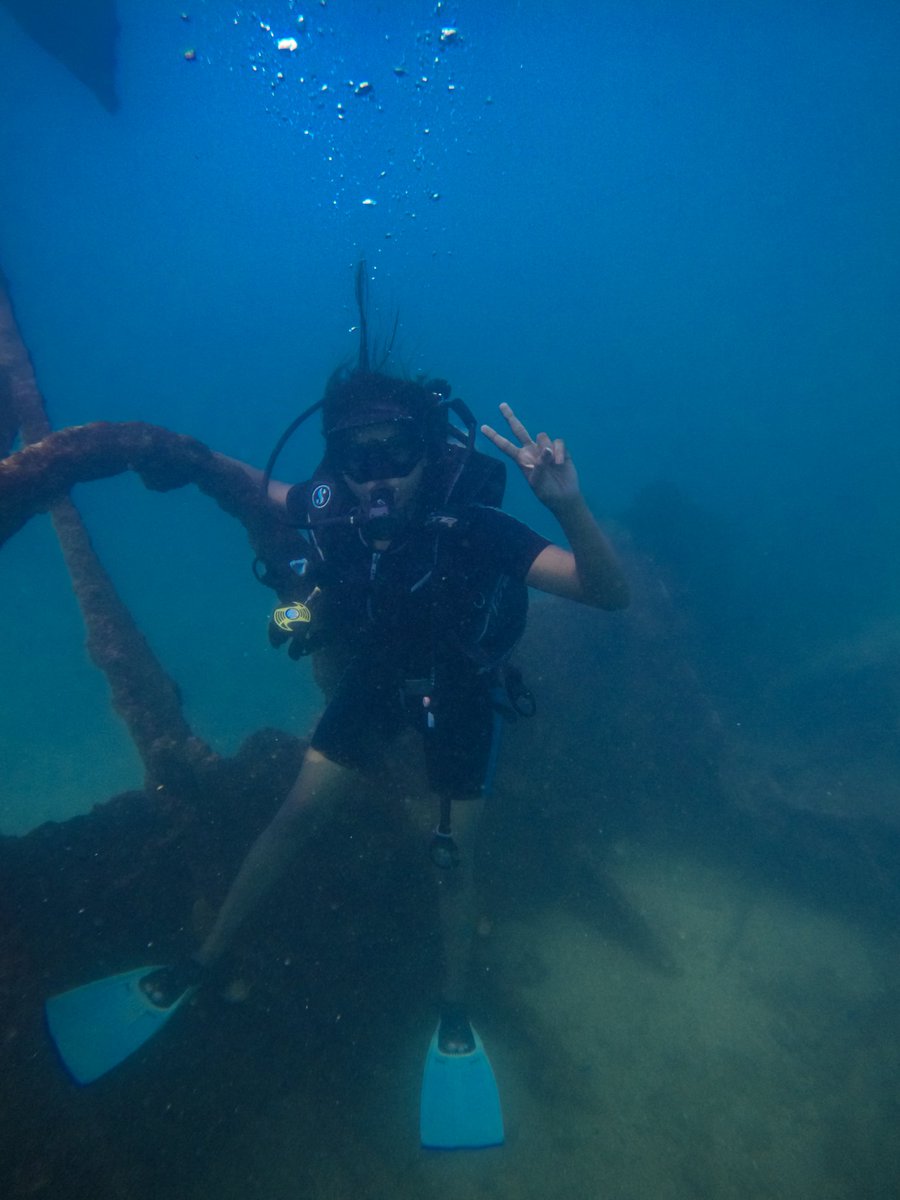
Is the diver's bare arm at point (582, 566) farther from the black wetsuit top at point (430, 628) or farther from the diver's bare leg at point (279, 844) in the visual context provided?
the diver's bare leg at point (279, 844)

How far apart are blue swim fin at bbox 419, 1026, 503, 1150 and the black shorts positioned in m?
2.12

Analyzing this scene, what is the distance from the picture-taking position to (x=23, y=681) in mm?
29672

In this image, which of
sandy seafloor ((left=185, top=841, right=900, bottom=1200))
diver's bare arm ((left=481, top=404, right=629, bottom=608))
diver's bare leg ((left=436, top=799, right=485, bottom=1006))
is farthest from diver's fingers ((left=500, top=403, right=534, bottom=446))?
sandy seafloor ((left=185, top=841, right=900, bottom=1200))

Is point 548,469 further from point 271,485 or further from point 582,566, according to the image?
point 271,485

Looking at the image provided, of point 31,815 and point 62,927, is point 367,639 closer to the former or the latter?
point 62,927

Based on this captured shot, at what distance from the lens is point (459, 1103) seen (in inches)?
176

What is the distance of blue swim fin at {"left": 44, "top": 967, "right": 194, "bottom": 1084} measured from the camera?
13.3ft

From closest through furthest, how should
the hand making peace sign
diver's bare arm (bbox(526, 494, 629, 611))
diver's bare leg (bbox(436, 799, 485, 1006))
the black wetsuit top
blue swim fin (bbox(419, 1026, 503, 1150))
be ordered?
the hand making peace sign
diver's bare arm (bbox(526, 494, 629, 611))
the black wetsuit top
blue swim fin (bbox(419, 1026, 503, 1150))
diver's bare leg (bbox(436, 799, 485, 1006))

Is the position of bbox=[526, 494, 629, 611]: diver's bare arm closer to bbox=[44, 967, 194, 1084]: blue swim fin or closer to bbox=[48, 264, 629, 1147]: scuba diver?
bbox=[48, 264, 629, 1147]: scuba diver

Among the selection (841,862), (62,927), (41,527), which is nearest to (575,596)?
(62,927)

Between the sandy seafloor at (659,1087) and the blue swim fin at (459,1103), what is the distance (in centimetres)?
45

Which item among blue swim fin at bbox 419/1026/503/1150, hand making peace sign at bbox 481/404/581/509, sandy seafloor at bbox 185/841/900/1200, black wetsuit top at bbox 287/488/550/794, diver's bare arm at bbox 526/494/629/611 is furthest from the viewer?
sandy seafloor at bbox 185/841/900/1200

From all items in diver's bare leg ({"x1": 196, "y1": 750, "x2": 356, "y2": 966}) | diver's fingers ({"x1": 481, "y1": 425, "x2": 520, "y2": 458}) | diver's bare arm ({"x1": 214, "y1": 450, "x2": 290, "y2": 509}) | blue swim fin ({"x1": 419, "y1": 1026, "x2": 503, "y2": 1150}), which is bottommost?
blue swim fin ({"x1": 419, "y1": 1026, "x2": 503, "y2": 1150})

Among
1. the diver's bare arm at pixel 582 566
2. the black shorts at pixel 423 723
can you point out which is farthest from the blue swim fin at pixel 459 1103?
the diver's bare arm at pixel 582 566
